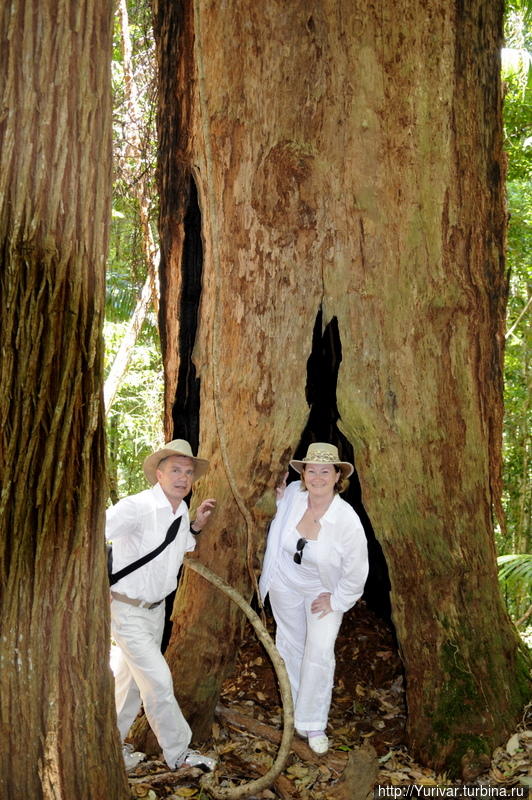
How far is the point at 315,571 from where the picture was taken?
16.9 ft

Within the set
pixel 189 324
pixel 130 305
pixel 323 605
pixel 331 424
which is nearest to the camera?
pixel 323 605

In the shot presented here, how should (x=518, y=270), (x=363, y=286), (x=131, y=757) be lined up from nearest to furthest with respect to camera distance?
(x=131, y=757) < (x=363, y=286) < (x=518, y=270)

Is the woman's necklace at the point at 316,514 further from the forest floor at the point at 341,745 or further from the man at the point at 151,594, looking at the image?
the forest floor at the point at 341,745

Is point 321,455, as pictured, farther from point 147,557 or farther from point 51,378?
point 51,378

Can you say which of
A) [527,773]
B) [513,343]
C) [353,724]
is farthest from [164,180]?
[513,343]

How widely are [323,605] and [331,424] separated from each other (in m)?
1.84

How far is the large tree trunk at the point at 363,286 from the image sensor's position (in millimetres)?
5332

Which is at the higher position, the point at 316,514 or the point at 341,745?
the point at 316,514

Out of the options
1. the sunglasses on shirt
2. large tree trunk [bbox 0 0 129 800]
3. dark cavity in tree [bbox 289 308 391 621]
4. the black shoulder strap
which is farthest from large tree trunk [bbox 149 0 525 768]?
large tree trunk [bbox 0 0 129 800]

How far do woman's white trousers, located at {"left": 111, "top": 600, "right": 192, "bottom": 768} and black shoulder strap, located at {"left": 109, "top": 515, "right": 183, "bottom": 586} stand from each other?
6.4 inches

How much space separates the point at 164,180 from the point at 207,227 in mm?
→ 810

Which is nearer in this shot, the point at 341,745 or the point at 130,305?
the point at 341,745

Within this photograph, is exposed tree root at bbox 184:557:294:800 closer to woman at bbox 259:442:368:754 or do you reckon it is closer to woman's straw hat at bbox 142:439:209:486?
woman at bbox 259:442:368:754

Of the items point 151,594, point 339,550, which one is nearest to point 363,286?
point 339,550
